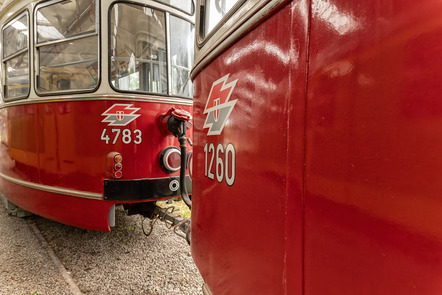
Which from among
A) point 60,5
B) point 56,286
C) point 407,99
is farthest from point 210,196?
point 60,5

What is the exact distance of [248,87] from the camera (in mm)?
904

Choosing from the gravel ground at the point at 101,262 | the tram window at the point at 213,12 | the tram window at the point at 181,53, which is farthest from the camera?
the tram window at the point at 181,53

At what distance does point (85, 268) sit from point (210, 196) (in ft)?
5.95

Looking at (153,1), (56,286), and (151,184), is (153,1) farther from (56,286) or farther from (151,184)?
(56,286)

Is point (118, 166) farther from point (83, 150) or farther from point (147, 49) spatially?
point (147, 49)

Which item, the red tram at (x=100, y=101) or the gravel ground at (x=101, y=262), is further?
the red tram at (x=100, y=101)

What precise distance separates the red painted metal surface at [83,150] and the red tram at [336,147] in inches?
65.9

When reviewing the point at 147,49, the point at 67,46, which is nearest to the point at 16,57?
the point at 67,46

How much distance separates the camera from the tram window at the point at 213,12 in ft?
4.18

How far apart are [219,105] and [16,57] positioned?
311 cm

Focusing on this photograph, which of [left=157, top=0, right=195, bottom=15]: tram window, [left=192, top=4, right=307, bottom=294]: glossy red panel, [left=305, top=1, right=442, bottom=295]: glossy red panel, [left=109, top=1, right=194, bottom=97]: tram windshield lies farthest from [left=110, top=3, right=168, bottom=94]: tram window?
[left=305, top=1, right=442, bottom=295]: glossy red panel

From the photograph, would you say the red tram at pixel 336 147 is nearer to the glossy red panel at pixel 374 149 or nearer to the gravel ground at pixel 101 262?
the glossy red panel at pixel 374 149

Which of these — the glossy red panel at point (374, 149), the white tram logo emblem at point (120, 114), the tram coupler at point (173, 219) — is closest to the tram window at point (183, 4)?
the white tram logo emblem at point (120, 114)

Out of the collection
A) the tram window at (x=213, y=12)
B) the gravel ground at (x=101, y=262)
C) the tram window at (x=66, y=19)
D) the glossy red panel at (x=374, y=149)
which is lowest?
the gravel ground at (x=101, y=262)
